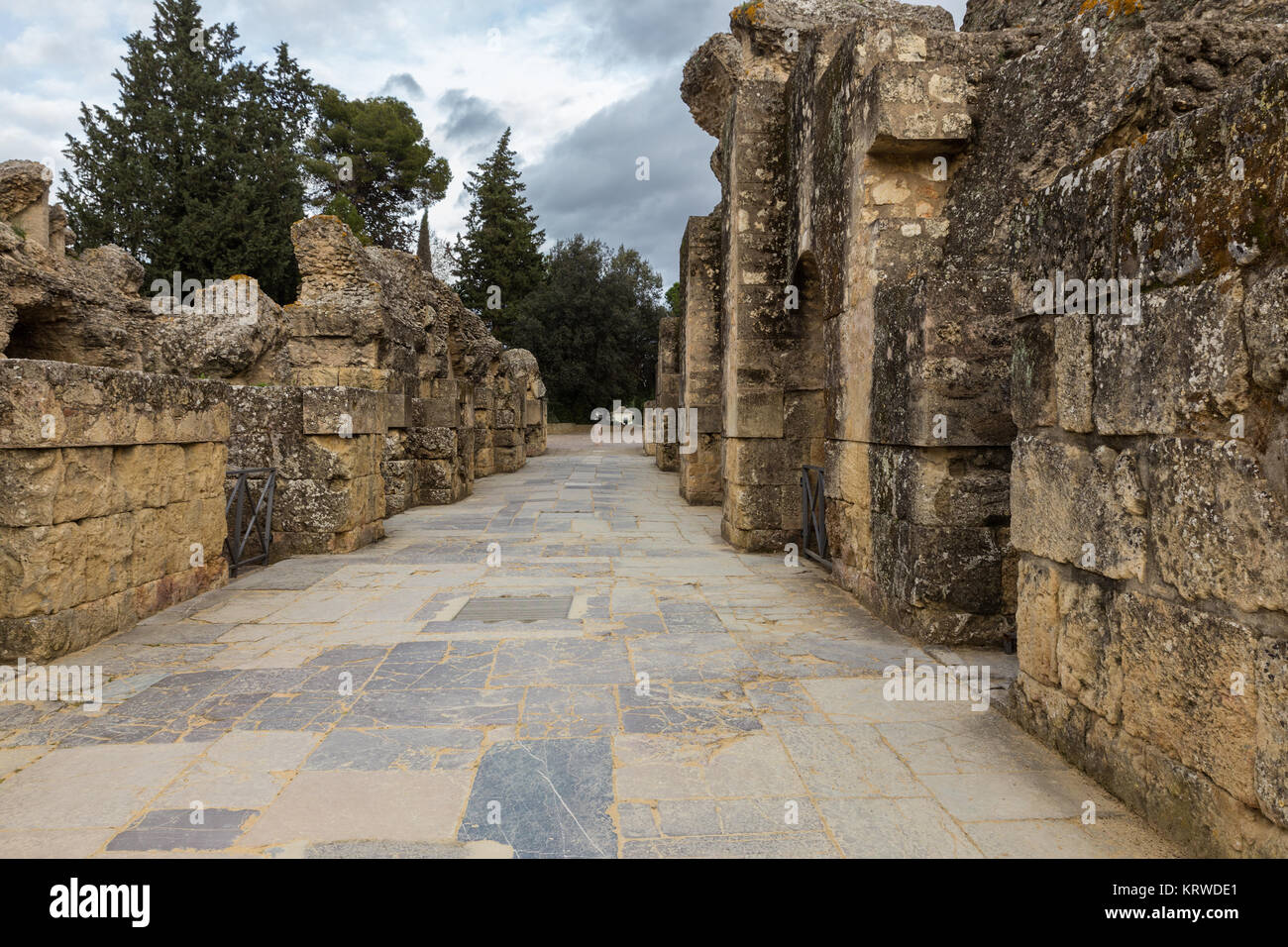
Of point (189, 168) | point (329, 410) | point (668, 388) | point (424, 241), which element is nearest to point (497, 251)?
point (424, 241)

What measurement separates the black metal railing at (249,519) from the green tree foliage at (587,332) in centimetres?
2742

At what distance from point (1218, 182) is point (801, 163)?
5.27m

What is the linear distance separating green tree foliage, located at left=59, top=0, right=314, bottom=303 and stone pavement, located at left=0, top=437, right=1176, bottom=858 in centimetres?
2463

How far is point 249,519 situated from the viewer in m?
7.10

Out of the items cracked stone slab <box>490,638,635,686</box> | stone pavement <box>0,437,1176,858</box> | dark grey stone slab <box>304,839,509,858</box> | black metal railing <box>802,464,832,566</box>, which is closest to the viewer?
dark grey stone slab <box>304,839,509,858</box>

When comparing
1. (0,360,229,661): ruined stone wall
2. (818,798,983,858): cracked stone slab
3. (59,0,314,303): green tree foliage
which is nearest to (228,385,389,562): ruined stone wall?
(0,360,229,661): ruined stone wall

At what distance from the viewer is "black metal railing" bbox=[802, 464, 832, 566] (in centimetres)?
681

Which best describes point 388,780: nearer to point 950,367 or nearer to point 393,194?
point 950,367

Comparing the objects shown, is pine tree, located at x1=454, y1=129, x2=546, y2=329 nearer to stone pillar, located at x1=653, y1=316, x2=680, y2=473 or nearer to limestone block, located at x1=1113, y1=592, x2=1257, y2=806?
stone pillar, located at x1=653, y1=316, x2=680, y2=473

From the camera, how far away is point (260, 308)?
12.7 meters

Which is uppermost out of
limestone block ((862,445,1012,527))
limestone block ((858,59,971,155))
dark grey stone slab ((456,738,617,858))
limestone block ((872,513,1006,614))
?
limestone block ((858,59,971,155))

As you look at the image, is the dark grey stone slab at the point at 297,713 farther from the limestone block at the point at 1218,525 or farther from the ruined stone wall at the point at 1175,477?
the limestone block at the point at 1218,525

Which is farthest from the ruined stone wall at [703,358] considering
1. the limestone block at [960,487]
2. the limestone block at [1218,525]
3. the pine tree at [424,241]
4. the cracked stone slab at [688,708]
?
the pine tree at [424,241]

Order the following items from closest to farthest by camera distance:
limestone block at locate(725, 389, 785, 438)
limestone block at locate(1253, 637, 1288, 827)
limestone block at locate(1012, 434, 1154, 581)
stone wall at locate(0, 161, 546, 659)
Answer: limestone block at locate(1253, 637, 1288, 827), limestone block at locate(1012, 434, 1154, 581), stone wall at locate(0, 161, 546, 659), limestone block at locate(725, 389, 785, 438)
